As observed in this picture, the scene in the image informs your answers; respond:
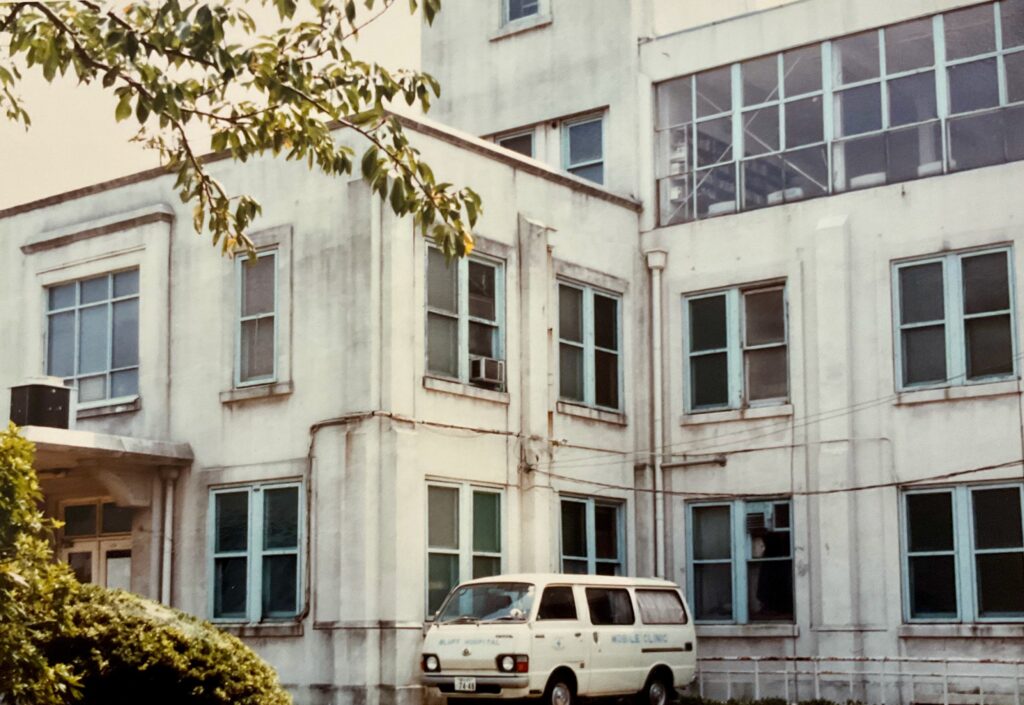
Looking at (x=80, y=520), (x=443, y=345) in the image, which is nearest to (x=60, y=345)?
(x=80, y=520)

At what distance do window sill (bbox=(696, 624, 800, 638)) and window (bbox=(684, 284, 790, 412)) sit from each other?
3.37 meters

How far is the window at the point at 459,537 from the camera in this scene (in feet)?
70.9

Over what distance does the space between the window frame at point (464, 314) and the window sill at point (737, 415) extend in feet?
11.8

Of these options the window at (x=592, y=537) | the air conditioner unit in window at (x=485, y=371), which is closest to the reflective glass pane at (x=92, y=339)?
the air conditioner unit in window at (x=485, y=371)

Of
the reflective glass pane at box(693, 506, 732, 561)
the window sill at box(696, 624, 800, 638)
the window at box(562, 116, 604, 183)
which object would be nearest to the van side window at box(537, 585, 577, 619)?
the window sill at box(696, 624, 800, 638)

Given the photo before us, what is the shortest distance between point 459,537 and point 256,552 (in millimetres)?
2835

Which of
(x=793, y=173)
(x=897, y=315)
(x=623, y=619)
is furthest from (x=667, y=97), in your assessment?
(x=623, y=619)

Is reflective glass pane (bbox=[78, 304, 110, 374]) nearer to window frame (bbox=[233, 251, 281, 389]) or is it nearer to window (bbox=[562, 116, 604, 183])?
window frame (bbox=[233, 251, 281, 389])

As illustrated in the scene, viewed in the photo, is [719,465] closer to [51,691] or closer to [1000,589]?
[1000,589]

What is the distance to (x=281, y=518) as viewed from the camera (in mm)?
22016

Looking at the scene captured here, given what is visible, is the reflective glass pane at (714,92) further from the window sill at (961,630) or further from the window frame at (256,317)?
the window sill at (961,630)

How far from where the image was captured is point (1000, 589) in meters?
22.0

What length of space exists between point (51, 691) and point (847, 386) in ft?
48.8

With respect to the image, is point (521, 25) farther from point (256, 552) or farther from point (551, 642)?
point (551, 642)
